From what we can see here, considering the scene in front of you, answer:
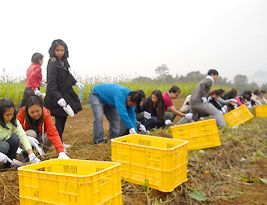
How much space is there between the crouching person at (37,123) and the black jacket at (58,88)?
40 centimetres

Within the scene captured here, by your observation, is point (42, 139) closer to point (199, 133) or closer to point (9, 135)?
point (9, 135)

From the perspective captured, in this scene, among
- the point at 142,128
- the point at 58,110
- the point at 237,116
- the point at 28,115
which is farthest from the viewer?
the point at 237,116

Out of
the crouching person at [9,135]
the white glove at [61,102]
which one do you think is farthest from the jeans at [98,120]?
the crouching person at [9,135]

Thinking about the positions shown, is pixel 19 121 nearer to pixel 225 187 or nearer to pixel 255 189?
pixel 225 187

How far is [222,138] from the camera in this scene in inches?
168

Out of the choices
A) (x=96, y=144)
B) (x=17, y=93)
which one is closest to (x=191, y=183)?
(x=96, y=144)

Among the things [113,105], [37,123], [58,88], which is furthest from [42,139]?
[113,105]

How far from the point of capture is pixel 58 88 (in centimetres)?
339

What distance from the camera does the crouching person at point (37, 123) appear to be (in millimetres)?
2645

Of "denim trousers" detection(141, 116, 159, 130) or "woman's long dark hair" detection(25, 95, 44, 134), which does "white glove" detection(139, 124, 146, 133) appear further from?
"woman's long dark hair" detection(25, 95, 44, 134)

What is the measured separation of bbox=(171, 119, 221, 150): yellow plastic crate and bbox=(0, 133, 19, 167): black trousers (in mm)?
1888

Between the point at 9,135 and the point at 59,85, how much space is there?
977 millimetres

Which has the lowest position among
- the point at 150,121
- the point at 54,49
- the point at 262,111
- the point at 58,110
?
A: the point at 262,111

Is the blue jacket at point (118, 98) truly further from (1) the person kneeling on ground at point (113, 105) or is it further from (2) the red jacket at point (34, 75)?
(2) the red jacket at point (34, 75)
